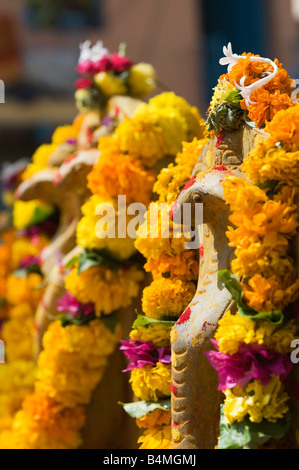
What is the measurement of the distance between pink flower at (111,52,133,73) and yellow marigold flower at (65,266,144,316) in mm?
1206

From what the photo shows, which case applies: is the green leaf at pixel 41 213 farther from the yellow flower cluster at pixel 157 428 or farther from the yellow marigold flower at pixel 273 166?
the yellow marigold flower at pixel 273 166

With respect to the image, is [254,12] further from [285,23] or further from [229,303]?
[229,303]

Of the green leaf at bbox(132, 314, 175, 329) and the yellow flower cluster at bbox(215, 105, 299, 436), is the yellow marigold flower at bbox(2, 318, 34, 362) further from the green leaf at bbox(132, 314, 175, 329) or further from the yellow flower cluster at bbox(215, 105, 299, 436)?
the yellow flower cluster at bbox(215, 105, 299, 436)

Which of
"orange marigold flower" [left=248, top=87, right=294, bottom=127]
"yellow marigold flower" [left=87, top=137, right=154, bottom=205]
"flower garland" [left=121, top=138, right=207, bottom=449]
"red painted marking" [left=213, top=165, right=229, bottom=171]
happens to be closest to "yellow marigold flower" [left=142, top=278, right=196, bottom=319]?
"flower garland" [left=121, top=138, right=207, bottom=449]

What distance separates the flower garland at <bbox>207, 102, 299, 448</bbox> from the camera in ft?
7.25

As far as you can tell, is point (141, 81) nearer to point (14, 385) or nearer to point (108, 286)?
point (108, 286)

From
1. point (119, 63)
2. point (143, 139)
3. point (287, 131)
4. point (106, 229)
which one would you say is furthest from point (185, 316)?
point (119, 63)

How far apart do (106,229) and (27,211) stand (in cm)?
188

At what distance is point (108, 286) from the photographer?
10.9 feet

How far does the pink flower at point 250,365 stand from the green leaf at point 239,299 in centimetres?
8

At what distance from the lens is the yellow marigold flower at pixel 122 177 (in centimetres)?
321

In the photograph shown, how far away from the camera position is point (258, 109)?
242 cm

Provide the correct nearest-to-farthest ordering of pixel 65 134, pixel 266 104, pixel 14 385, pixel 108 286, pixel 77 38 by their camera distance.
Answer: pixel 266 104
pixel 108 286
pixel 14 385
pixel 65 134
pixel 77 38

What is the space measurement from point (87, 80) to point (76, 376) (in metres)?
1.52
